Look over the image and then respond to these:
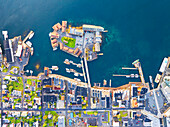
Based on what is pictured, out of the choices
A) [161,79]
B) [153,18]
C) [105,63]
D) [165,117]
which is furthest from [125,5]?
[165,117]

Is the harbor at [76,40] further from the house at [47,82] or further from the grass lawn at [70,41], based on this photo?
the house at [47,82]

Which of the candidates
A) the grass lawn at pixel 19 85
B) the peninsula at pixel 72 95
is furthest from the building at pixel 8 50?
the grass lawn at pixel 19 85

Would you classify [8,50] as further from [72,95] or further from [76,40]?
[72,95]

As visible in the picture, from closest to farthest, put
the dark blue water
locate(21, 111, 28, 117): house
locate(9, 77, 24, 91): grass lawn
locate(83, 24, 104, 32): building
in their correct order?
locate(83, 24, 104, 32): building → the dark blue water → locate(21, 111, 28, 117): house → locate(9, 77, 24, 91): grass lawn

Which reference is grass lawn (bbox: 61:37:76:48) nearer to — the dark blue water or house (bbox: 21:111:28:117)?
the dark blue water

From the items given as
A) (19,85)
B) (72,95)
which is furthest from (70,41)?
(19,85)

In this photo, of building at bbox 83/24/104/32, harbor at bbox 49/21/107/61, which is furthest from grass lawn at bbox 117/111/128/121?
building at bbox 83/24/104/32

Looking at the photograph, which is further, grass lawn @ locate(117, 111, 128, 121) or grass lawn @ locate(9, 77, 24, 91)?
grass lawn @ locate(9, 77, 24, 91)

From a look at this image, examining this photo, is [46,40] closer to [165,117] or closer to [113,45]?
[113,45]

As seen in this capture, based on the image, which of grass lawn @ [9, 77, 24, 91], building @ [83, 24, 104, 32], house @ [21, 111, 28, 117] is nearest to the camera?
building @ [83, 24, 104, 32]

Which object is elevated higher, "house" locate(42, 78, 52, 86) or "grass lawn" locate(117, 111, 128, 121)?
"house" locate(42, 78, 52, 86)
